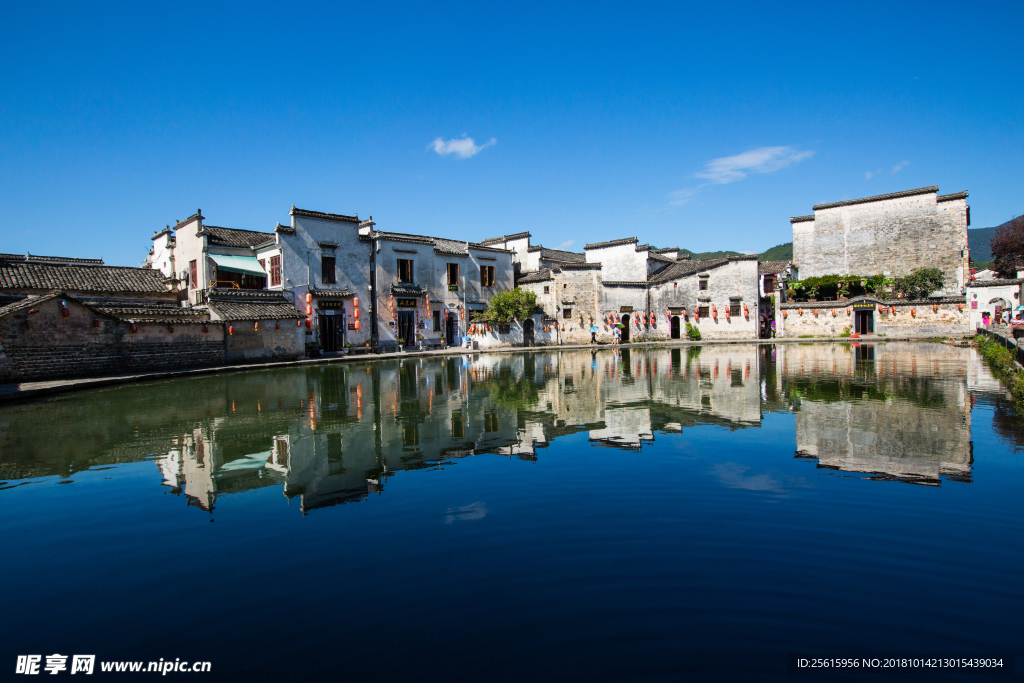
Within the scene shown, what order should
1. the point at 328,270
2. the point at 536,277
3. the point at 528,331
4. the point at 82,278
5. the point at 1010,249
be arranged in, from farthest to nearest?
the point at 536,277 → the point at 1010,249 → the point at 528,331 → the point at 328,270 → the point at 82,278

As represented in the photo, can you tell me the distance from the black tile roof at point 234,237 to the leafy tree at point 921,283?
32.5 meters

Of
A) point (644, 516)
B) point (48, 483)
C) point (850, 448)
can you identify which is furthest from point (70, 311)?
point (850, 448)

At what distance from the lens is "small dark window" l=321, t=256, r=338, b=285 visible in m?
25.2

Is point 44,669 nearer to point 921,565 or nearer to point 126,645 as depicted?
point 126,645

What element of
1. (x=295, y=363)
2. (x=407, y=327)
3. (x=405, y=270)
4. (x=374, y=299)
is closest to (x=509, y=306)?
(x=407, y=327)

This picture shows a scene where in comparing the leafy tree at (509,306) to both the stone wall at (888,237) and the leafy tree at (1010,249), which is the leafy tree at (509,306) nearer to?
the stone wall at (888,237)

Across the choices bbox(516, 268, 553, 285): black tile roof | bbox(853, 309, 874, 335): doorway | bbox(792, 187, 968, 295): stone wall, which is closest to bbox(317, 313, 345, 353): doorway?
bbox(516, 268, 553, 285): black tile roof

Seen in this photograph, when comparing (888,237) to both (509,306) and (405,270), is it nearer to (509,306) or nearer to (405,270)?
(509,306)

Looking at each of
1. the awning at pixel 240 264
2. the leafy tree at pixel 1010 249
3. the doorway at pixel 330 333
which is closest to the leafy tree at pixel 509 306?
the doorway at pixel 330 333

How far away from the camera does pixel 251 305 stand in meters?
21.6

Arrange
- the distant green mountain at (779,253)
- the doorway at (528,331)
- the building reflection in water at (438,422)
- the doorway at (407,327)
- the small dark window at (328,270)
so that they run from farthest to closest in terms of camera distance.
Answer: the distant green mountain at (779,253)
the doorway at (528,331)
the doorway at (407,327)
the small dark window at (328,270)
the building reflection in water at (438,422)

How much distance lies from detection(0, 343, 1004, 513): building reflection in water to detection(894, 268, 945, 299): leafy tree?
17.3m

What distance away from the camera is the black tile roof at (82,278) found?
18.7m

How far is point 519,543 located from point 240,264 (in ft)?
77.3
